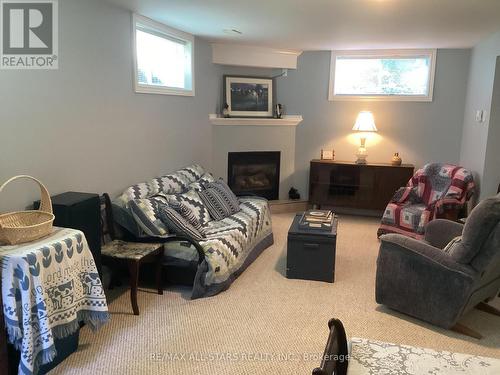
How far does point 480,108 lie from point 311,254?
2.79 meters

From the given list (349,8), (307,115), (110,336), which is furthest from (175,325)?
(307,115)

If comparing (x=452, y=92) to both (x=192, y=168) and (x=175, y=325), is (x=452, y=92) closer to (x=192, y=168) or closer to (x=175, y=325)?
(x=192, y=168)

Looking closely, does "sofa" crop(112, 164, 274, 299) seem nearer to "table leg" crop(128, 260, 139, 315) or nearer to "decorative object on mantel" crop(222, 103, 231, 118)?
"table leg" crop(128, 260, 139, 315)

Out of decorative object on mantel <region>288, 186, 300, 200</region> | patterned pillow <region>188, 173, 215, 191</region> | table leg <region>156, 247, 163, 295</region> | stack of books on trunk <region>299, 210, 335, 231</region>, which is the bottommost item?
table leg <region>156, 247, 163, 295</region>

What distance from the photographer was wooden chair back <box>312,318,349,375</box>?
1.18 m

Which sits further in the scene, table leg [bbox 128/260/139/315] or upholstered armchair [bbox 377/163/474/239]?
upholstered armchair [bbox 377/163/474/239]

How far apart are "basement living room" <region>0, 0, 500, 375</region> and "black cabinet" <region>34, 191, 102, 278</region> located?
13mm

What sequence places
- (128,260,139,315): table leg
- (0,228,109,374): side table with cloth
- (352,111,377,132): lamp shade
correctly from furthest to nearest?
(352,111,377,132): lamp shade < (128,260,139,315): table leg < (0,228,109,374): side table with cloth

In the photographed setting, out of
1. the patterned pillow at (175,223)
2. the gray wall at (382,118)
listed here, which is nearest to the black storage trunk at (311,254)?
the patterned pillow at (175,223)

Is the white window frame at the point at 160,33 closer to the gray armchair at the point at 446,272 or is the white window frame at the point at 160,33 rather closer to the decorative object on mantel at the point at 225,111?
the decorative object on mantel at the point at 225,111

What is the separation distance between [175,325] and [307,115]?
3.93 m

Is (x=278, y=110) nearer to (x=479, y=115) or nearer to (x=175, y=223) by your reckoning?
(x=479, y=115)

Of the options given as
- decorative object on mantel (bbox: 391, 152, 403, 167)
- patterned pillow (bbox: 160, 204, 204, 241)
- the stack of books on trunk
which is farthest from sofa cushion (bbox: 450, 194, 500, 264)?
decorative object on mantel (bbox: 391, 152, 403, 167)

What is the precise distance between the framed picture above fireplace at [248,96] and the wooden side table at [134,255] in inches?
110
